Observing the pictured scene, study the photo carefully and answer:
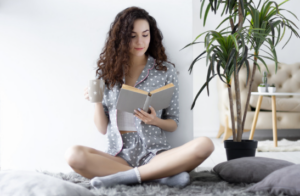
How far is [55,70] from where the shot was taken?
72.6 inches

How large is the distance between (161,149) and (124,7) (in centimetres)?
82

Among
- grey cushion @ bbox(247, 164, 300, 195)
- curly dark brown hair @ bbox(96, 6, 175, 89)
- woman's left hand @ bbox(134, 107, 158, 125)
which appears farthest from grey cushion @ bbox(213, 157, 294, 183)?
curly dark brown hair @ bbox(96, 6, 175, 89)

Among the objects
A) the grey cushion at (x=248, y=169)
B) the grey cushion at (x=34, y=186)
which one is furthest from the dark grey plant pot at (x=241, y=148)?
the grey cushion at (x=34, y=186)

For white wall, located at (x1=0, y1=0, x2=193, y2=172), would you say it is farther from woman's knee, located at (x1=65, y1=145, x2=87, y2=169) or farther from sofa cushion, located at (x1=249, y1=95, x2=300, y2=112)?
sofa cushion, located at (x1=249, y1=95, x2=300, y2=112)

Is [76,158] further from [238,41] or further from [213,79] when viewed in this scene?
[213,79]

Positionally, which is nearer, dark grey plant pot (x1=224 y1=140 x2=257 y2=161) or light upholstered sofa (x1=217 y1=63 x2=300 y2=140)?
dark grey plant pot (x1=224 y1=140 x2=257 y2=161)

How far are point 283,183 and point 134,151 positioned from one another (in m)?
0.71

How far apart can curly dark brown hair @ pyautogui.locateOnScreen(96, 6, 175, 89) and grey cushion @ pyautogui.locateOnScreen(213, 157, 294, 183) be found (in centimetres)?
60

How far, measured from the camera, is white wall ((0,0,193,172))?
1805 millimetres

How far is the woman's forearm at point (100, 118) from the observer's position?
1625 mm

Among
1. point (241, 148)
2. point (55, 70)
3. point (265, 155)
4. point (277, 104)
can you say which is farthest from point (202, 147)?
point (277, 104)

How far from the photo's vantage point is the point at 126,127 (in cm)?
165

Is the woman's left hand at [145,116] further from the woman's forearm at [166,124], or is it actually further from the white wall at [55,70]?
the white wall at [55,70]

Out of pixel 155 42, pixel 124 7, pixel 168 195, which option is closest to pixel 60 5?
pixel 124 7
